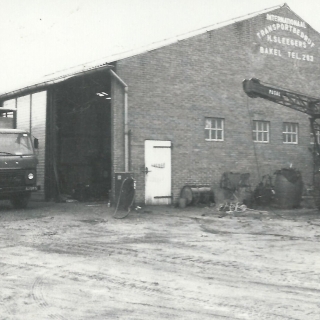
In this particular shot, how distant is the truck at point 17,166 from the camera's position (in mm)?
15188

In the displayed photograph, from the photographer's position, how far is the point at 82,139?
2155 cm

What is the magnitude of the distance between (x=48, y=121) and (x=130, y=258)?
12349mm

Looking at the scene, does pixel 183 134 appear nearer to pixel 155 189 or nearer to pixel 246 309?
pixel 155 189

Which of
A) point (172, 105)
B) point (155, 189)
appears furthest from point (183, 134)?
point (155, 189)

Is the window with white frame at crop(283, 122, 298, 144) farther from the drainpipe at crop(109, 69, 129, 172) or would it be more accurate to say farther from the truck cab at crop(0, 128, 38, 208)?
the truck cab at crop(0, 128, 38, 208)

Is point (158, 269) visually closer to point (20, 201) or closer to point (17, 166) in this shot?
point (17, 166)

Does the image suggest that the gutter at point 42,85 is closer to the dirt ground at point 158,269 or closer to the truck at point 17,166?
the truck at point 17,166

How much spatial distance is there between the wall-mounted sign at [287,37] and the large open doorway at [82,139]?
6903 mm

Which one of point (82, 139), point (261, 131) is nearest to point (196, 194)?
point (261, 131)

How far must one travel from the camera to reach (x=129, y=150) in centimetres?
1673

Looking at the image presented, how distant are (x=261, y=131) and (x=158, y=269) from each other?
46.0ft

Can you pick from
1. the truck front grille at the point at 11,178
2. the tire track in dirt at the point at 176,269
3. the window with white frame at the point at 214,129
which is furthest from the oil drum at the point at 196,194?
the tire track in dirt at the point at 176,269

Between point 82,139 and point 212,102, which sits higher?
point 212,102

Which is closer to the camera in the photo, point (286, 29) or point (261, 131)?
point (261, 131)
